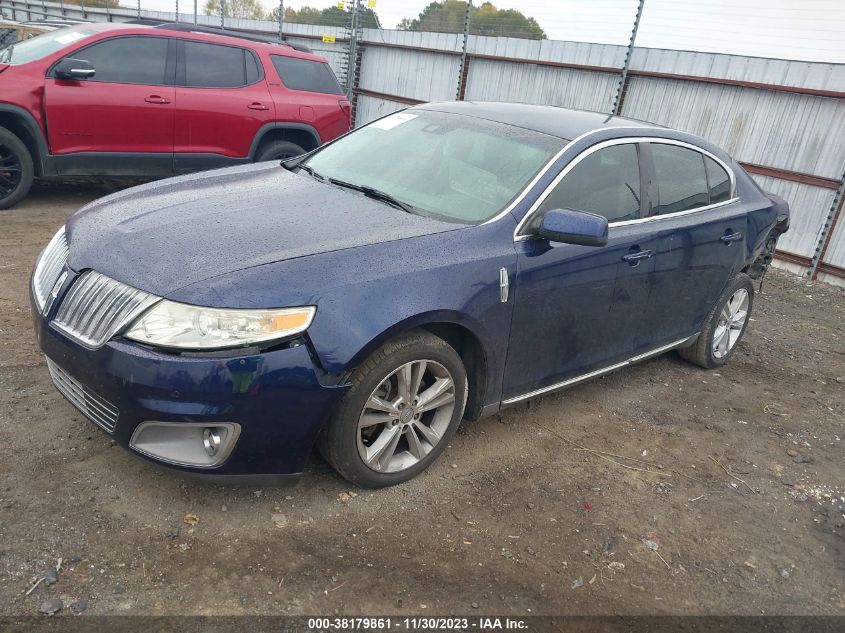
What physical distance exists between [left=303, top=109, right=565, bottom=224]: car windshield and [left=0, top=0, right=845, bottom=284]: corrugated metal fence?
19.1 feet

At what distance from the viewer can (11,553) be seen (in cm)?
253

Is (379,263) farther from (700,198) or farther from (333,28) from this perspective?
(333,28)

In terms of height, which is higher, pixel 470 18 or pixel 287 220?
pixel 470 18

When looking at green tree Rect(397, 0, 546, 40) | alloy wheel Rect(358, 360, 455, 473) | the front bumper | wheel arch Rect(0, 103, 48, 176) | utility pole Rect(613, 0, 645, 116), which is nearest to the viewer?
the front bumper

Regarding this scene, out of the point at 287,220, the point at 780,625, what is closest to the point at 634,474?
the point at 780,625

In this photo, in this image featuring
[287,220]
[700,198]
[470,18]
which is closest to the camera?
[287,220]

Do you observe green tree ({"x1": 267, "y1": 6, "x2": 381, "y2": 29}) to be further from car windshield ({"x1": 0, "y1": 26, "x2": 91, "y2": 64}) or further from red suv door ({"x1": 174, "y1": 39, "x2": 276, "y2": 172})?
car windshield ({"x1": 0, "y1": 26, "x2": 91, "y2": 64})

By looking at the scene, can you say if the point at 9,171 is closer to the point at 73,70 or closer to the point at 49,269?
the point at 73,70

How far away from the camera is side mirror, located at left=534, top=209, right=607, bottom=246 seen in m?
3.22

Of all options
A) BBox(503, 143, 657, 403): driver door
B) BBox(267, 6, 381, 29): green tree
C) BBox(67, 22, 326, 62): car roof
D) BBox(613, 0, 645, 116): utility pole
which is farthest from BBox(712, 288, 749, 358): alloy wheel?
BBox(267, 6, 381, 29): green tree

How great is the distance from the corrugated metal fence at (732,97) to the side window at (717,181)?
411 centimetres

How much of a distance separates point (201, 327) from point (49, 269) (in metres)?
1.10

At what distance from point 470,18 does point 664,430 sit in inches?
354

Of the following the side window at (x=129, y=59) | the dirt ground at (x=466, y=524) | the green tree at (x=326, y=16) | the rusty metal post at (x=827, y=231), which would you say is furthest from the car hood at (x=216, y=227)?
the green tree at (x=326, y=16)
